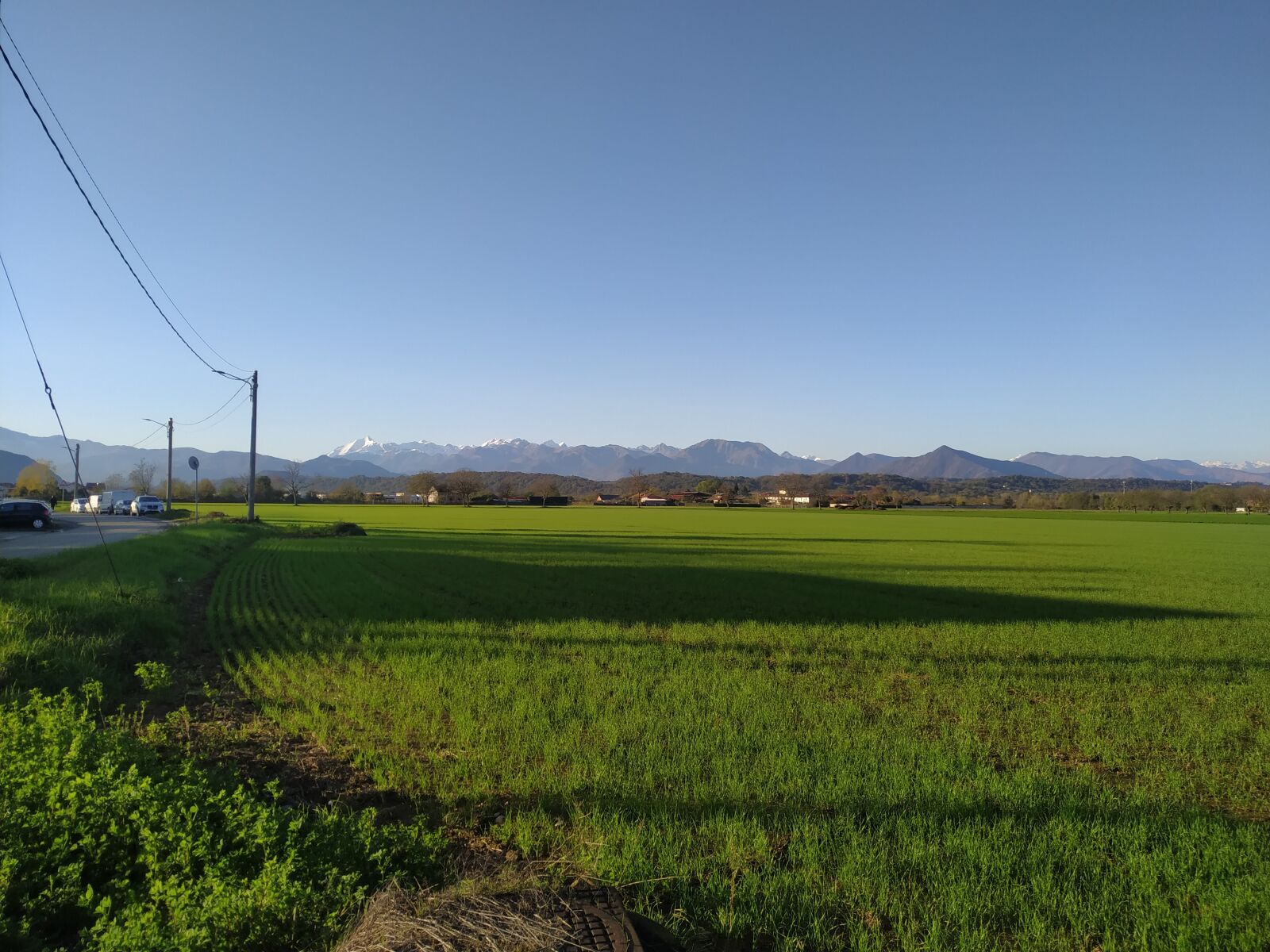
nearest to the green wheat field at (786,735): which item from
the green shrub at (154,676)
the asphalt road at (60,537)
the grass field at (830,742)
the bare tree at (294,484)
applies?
the grass field at (830,742)

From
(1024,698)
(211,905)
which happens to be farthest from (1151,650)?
(211,905)

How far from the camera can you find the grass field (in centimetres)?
456

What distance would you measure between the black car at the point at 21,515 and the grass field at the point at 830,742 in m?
24.7

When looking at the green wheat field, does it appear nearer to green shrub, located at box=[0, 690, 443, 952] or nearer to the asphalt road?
green shrub, located at box=[0, 690, 443, 952]

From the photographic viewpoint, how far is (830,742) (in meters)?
7.54

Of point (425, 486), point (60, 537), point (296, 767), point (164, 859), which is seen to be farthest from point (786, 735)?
point (425, 486)

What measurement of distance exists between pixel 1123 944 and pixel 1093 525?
81.9 m

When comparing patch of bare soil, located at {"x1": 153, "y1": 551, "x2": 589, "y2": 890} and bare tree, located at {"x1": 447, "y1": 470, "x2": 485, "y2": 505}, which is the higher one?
bare tree, located at {"x1": 447, "y1": 470, "x2": 485, "y2": 505}

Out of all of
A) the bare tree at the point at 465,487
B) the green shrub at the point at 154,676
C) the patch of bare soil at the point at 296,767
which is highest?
the bare tree at the point at 465,487

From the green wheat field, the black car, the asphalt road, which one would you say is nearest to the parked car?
the asphalt road

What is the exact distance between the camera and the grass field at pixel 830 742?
4.56 meters

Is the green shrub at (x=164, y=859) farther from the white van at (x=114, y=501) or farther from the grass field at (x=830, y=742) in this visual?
the white van at (x=114, y=501)

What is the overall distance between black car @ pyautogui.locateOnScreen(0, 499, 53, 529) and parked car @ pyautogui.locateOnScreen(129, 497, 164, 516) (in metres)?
23.4

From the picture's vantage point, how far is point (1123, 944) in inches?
163
